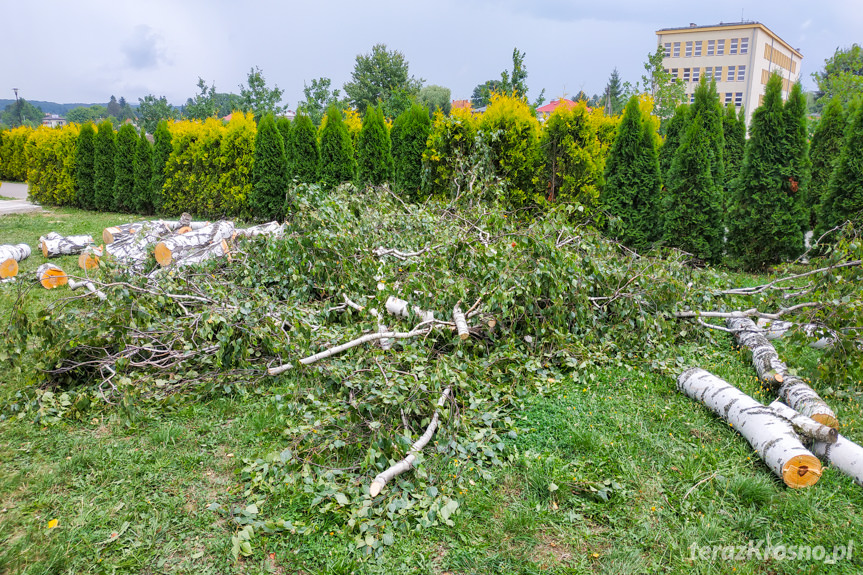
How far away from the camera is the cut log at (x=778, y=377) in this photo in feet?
9.37

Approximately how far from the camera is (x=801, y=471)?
2.50m

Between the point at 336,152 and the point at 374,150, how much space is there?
2.36 feet

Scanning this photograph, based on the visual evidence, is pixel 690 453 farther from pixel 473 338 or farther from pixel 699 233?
pixel 699 233

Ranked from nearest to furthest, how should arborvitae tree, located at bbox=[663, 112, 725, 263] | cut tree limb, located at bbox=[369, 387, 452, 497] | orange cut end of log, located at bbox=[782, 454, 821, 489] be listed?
cut tree limb, located at bbox=[369, 387, 452, 497] < orange cut end of log, located at bbox=[782, 454, 821, 489] < arborvitae tree, located at bbox=[663, 112, 725, 263]

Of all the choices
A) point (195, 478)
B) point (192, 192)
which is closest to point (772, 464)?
point (195, 478)

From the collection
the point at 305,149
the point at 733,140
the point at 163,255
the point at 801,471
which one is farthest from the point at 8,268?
the point at 733,140

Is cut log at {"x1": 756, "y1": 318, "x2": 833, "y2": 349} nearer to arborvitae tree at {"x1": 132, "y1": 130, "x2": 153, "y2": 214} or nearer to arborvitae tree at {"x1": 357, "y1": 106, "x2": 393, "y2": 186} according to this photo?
arborvitae tree at {"x1": 357, "y1": 106, "x2": 393, "y2": 186}

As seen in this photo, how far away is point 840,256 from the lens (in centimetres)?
380

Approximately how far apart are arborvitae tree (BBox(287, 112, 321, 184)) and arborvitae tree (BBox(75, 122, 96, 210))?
6.23 m

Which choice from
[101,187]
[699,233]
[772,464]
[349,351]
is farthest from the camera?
[101,187]

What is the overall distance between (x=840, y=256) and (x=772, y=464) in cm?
216

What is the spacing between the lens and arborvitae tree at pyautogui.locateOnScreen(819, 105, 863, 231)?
20.0 ft

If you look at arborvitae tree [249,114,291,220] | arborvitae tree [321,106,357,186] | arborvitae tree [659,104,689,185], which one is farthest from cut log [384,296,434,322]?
arborvitae tree [659,104,689,185]

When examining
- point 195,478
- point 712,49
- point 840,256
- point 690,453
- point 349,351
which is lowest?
point 195,478
